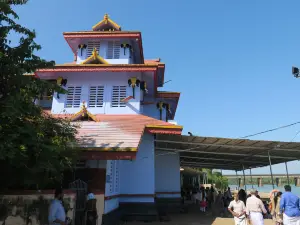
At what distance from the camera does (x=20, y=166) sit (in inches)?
240

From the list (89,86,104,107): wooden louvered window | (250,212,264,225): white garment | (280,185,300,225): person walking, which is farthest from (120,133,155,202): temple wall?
(280,185,300,225): person walking

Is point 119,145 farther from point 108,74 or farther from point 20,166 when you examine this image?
point 108,74

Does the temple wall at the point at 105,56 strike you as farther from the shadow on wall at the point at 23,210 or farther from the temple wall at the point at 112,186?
the shadow on wall at the point at 23,210

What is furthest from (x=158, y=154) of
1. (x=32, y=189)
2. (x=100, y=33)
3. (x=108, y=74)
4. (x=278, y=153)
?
(x=32, y=189)

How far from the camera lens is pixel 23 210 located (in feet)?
20.9

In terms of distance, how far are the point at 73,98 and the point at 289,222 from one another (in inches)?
403

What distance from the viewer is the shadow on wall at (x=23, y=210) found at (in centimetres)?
628

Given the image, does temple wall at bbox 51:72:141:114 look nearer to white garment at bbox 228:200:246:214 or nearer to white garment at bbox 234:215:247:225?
white garment at bbox 228:200:246:214

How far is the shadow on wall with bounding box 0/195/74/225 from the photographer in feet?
20.6

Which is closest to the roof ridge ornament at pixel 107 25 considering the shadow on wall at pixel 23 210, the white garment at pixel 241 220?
the shadow on wall at pixel 23 210

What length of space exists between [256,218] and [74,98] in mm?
9501

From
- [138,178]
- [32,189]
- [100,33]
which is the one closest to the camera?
[32,189]

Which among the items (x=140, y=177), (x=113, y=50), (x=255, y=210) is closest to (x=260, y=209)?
(x=255, y=210)

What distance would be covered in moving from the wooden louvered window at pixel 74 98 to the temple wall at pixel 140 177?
3.67m
